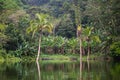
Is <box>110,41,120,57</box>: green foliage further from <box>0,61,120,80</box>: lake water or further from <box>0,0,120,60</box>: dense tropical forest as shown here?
<box>0,61,120,80</box>: lake water

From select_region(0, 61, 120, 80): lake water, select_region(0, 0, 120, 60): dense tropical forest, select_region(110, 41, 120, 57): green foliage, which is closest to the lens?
select_region(0, 61, 120, 80): lake water

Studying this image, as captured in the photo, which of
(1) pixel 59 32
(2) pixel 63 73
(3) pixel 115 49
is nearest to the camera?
(2) pixel 63 73

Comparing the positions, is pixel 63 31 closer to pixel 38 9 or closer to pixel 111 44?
pixel 38 9

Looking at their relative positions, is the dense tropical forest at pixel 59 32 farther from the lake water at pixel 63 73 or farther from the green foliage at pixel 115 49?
the lake water at pixel 63 73

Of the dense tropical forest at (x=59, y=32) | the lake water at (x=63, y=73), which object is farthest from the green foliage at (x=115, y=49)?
the lake water at (x=63, y=73)

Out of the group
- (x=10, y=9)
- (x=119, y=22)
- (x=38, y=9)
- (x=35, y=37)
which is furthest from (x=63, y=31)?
(x=119, y=22)

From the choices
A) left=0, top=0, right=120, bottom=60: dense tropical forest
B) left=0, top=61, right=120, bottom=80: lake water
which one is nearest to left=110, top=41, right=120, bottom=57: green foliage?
left=0, top=0, right=120, bottom=60: dense tropical forest

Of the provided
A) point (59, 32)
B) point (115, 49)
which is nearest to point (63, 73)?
point (115, 49)

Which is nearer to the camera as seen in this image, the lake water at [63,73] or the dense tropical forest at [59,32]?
the lake water at [63,73]

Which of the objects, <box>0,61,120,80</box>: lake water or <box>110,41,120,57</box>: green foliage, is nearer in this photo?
<box>0,61,120,80</box>: lake water

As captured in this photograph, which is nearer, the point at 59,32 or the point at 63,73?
the point at 63,73

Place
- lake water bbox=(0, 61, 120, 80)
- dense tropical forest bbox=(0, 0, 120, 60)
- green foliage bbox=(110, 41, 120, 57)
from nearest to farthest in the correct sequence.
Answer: lake water bbox=(0, 61, 120, 80) < dense tropical forest bbox=(0, 0, 120, 60) < green foliage bbox=(110, 41, 120, 57)

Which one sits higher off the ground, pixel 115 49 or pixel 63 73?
pixel 63 73

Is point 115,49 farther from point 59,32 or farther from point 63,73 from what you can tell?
point 59,32
